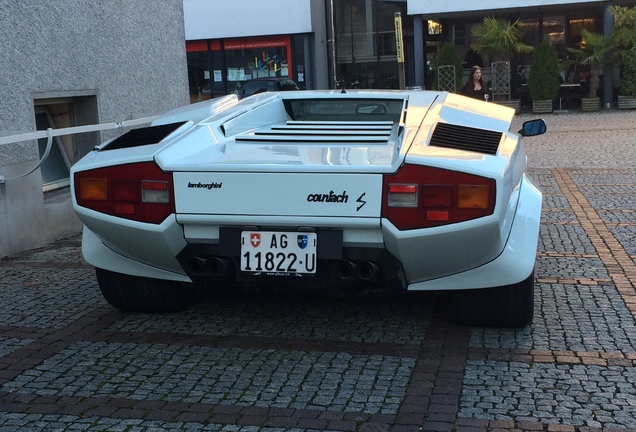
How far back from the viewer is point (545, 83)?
2373 centimetres

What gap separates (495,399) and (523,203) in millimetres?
1391

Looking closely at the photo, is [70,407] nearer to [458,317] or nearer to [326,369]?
[326,369]

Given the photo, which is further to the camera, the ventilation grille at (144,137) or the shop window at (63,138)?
the shop window at (63,138)

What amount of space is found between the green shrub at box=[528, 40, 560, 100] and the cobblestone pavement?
1823 cm

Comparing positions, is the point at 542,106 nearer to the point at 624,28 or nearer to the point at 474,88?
the point at 624,28

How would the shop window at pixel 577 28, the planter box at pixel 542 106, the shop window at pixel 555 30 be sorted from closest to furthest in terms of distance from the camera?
the planter box at pixel 542 106
the shop window at pixel 577 28
the shop window at pixel 555 30

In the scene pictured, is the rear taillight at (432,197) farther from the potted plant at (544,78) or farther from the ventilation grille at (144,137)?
the potted plant at (544,78)

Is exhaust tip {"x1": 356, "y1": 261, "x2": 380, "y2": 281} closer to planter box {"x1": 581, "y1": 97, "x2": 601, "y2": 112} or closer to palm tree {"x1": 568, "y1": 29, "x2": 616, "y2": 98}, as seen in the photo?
palm tree {"x1": 568, "y1": 29, "x2": 616, "y2": 98}

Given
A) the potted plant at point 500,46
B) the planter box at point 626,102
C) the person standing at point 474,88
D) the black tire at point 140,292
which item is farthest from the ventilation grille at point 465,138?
the potted plant at point 500,46

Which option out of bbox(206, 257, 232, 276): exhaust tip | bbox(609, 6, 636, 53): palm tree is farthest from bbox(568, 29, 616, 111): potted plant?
bbox(206, 257, 232, 276): exhaust tip

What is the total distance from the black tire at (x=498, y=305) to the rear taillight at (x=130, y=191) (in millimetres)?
1613

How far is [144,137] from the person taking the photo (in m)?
4.71

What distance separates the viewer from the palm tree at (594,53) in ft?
76.9

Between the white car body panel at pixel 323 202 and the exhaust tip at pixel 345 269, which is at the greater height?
the white car body panel at pixel 323 202
